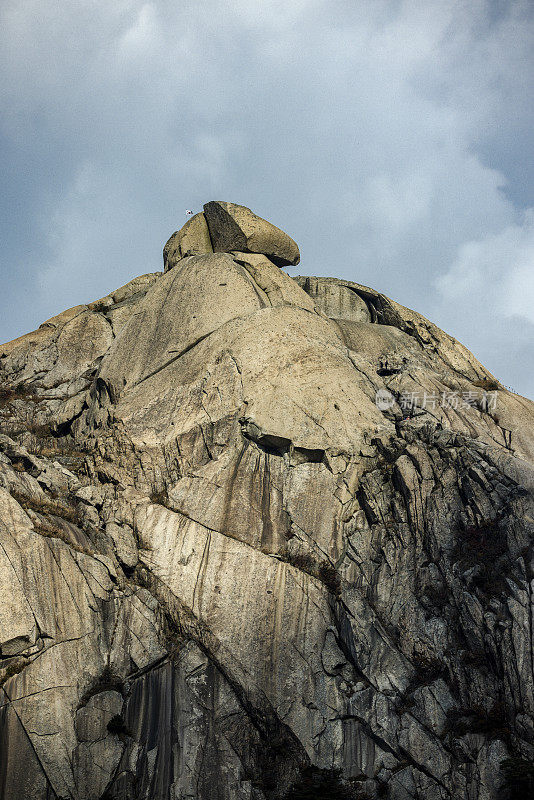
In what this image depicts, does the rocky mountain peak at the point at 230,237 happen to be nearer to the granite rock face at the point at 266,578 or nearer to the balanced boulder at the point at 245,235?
the balanced boulder at the point at 245,235

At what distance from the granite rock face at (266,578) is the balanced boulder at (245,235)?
10.2 m

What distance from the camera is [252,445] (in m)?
46.4

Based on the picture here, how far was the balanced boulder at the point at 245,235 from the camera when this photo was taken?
64125 millimetres

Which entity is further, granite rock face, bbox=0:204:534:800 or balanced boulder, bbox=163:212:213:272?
balanced boulder, bbox=163:212:213:272

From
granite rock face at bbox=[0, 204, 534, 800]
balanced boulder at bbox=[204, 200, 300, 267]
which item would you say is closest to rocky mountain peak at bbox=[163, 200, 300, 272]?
balanced boulder at bbox=[204, 200, 300, 267]

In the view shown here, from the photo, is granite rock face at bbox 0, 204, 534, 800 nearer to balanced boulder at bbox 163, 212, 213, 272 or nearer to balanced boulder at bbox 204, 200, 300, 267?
balanced boulder at bbox 204, 200, 300, 267

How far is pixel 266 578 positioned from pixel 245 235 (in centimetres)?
3221

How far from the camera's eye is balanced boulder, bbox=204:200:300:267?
210 ft

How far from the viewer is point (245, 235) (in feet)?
209

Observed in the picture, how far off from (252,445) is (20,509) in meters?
13.8

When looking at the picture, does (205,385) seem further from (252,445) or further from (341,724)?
(341,724)

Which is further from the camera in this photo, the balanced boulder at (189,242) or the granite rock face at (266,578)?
the balanced boulder at (189,242)

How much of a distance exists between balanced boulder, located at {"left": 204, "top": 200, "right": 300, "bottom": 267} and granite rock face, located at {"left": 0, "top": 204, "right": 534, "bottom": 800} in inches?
400

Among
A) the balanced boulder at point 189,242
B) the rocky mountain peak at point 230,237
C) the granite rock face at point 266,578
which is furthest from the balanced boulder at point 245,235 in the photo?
the granite rock face at point 266,578
